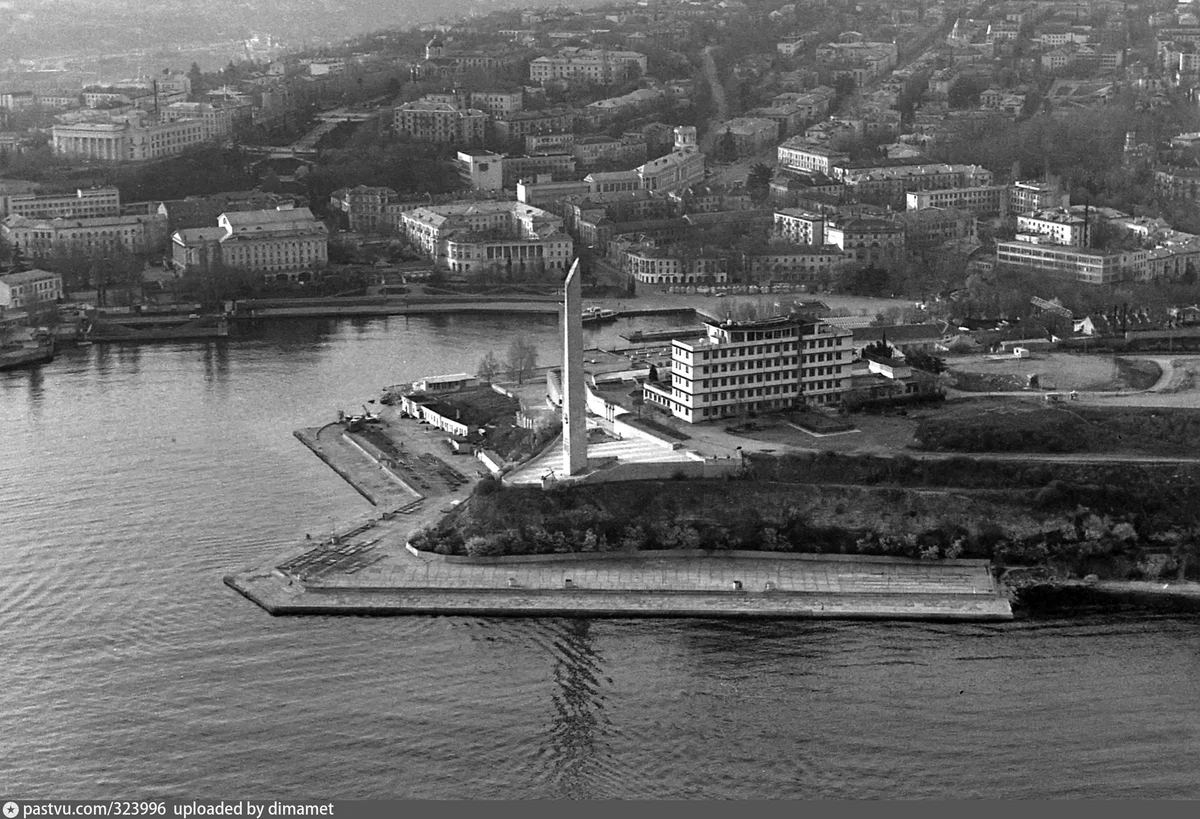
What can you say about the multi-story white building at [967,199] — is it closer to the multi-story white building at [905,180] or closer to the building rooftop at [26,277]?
the multi-story white building at [905,180]

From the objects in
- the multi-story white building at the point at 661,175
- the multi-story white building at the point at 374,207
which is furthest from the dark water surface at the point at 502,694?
the multi-story white building at the point at 661,175

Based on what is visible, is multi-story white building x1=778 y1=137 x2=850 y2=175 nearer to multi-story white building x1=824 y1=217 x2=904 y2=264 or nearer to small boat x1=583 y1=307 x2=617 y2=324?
multi-story white building x1=824 y1=217 x2=904 y2=264

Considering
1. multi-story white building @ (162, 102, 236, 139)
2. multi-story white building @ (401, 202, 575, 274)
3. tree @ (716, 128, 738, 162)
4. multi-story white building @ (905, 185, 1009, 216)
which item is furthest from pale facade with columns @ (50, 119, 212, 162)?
multi-story white building @ (905, 185, 1009, 216)

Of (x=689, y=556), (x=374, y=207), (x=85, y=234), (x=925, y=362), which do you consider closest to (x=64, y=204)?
(x=85, y=234)

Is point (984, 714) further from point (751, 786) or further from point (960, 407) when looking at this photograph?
point (960, 407)

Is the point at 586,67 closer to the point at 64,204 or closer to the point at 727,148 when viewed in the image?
the point at 727,148
